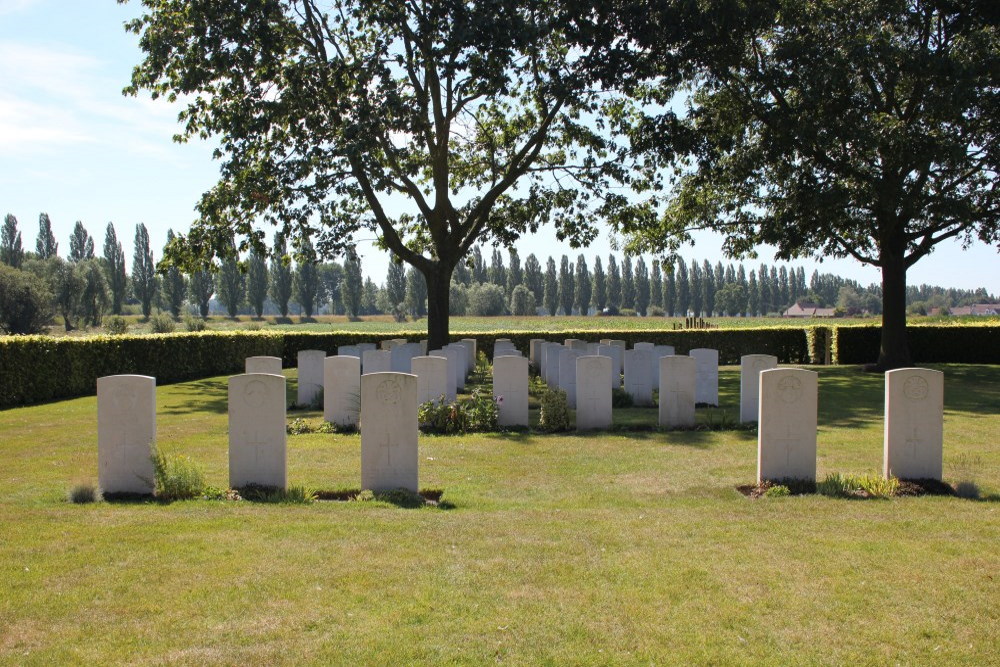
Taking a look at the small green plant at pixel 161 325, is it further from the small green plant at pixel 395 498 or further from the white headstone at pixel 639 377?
the small green plant at pixel 395 498

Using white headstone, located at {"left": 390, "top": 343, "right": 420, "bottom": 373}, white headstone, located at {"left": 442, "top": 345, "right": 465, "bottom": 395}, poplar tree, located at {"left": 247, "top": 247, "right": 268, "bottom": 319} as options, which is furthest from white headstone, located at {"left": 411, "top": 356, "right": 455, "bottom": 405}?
poplar tree, located at {"left": 247, "top": 247, "right": 268, "bottom": 319}

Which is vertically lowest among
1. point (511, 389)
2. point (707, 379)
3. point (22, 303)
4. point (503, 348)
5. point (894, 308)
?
point (707, 379)

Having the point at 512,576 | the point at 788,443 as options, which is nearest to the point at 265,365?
the point at 788,443

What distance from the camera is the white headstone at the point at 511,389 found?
14.1 meters

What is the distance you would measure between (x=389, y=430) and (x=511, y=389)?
591 cm

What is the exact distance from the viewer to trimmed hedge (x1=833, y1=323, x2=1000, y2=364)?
29578 millimetres

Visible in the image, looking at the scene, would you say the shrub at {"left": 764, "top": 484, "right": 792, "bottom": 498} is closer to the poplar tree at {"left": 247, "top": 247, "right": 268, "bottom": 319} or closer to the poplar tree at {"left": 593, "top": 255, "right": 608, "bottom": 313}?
the poplar tree at {"left": 247, "top": 247, "right": 268, "bottom": 319}

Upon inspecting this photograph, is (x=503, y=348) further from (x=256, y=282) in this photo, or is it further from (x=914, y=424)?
(x=256, y=282)

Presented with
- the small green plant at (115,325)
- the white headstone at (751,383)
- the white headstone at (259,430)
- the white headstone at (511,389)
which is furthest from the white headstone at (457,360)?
the small green plant at (115,325)

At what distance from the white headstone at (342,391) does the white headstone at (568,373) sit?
4953 millimetres

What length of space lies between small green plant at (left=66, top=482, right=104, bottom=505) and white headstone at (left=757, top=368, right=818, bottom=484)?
23.0 feet

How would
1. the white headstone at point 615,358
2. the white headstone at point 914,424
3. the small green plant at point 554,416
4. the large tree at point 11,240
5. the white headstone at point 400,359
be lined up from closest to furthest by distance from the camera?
the white headstone at point 914,424 → the small green plant at point 554,416 → the white headstone at point 400,359 → the white headstone at point 615,358 → the large tree at point 11,240

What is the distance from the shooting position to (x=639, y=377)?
17.3 meters

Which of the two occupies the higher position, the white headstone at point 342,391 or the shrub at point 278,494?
the white headstone at point 342,391
